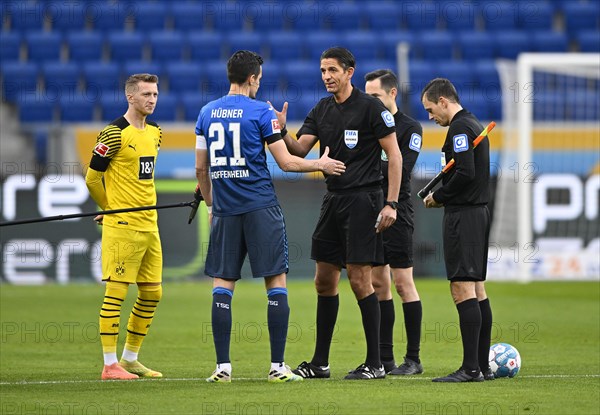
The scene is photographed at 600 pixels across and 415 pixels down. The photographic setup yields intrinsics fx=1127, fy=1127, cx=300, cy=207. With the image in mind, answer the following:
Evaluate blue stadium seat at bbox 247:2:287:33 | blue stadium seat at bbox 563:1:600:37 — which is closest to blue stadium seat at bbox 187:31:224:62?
blue stadium seat at bbox 247:2:287:33

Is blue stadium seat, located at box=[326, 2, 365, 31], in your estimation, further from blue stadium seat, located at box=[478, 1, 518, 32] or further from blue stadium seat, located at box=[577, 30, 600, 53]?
blue stadium seat, located at box=[577, 30, 600, 53]

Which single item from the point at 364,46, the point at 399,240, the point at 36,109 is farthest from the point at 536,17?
the point at 399,240

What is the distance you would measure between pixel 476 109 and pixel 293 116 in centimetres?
362

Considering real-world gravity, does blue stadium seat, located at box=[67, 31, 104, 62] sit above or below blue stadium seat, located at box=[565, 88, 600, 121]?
above

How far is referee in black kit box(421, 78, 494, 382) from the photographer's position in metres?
7.46

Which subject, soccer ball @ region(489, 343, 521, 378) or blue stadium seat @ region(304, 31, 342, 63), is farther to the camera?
blue stadium seat @ region(304, 31, 342, 63)

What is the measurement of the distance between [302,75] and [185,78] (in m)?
2.41

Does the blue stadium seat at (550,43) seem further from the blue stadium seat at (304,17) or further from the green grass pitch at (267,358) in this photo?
the green grass pitch at (267,358)

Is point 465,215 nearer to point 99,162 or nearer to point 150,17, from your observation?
point 99,162

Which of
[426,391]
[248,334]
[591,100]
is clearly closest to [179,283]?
[248,334]

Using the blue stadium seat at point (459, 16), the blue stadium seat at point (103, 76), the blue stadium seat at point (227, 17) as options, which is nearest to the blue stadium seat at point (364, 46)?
the blue stadium seat at point (459, 16)

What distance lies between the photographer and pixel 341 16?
24.9 meters

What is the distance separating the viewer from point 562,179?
60.3 feet

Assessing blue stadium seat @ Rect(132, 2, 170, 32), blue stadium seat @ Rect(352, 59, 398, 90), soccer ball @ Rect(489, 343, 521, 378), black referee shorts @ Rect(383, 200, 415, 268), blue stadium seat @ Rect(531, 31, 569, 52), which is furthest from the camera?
blue stadium seat @ Rect(132, 2, 170, 32)
